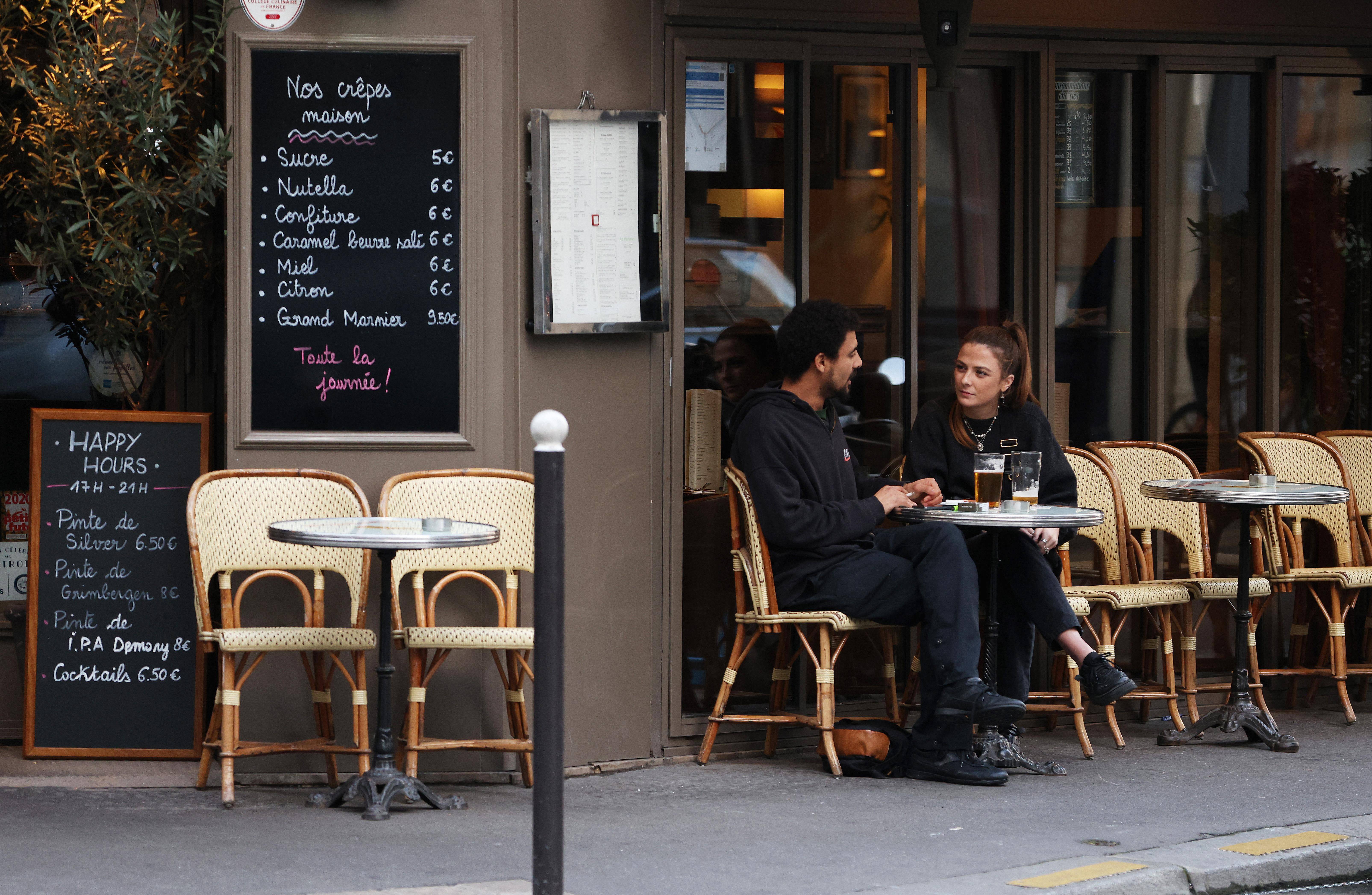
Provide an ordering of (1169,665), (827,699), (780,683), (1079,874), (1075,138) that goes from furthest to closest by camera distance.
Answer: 1. (1075,138)
2. (1169,665)
3. (780,683)
4. (827,699)
5. (1079,874)

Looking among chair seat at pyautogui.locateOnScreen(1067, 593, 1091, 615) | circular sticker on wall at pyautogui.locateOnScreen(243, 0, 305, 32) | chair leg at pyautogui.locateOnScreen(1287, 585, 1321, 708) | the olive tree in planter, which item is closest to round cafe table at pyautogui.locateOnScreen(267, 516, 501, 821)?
the olive tree in planter

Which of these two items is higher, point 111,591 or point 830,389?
point 830,389


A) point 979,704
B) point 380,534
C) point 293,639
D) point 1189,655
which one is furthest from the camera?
point 1189,655

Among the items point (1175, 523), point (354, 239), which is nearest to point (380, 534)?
point (354, 239)

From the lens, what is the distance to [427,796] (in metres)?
5.13

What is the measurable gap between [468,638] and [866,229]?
2.46 metres

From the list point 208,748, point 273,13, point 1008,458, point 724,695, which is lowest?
point 208,748

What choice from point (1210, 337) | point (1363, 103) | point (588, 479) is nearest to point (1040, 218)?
point (1210, 337)

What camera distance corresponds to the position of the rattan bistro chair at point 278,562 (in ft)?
17.4

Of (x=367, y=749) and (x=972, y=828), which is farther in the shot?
(x=367, y=749)

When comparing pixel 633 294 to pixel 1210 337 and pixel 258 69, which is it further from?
pixel 1210 337

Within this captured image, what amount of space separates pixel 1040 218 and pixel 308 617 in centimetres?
338

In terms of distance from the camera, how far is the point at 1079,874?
4.25 m

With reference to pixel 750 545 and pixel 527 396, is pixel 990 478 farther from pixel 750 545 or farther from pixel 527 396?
pixel 527 396
